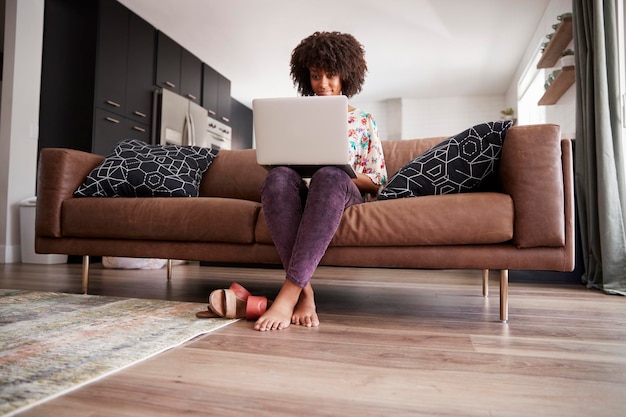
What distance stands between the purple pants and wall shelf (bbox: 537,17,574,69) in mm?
2810

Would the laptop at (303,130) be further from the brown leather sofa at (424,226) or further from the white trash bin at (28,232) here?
the white trash bin at (28,232)

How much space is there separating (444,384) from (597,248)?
6.91 ft

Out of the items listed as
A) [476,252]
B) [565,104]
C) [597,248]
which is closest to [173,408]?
[476,252]

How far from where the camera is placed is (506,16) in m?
4.47

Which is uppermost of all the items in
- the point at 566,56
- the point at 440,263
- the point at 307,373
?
the point at 566,56

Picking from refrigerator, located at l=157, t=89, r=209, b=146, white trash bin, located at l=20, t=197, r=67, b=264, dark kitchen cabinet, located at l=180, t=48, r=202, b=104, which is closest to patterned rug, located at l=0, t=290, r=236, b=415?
white trash bin, located at l=20, t=197, r=67, b=264

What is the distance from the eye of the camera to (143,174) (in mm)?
2002

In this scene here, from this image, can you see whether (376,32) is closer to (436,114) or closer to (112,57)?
(112,57)

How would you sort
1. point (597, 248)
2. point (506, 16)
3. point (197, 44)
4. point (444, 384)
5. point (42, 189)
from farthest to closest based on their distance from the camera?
1. point (197, 44)
2. point (506, 16)
3. point (597, 248)
4. point (42, 189)
5. point (444, 384)

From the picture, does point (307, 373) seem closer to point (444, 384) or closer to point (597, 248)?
point (444, 384)

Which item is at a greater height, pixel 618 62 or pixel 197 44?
pixel 197 44

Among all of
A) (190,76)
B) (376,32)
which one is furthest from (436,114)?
(190,76)

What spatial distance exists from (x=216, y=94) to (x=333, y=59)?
14.7ft

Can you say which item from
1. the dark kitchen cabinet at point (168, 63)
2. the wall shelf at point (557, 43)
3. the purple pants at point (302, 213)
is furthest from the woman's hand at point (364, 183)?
the dark kitchen cabinet at point (168, 63)
